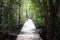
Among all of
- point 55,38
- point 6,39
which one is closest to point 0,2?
point 6,39

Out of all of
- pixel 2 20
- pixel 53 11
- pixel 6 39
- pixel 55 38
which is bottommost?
pixel 6 39

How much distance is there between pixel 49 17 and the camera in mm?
5871

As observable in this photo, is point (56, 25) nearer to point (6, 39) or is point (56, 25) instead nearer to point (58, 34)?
point (58, 34)

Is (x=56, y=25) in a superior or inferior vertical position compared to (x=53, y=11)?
inferior

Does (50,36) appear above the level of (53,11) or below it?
below

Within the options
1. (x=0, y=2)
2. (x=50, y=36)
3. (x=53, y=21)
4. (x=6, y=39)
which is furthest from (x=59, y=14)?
(x=6, y=39)

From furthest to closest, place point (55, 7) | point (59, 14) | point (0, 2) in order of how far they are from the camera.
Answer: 1. point (0, 2)
2. point (59, 14)
3. point (55, 7)

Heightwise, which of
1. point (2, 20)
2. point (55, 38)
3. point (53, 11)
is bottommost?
point (55, 38)

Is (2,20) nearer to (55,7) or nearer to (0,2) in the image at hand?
(0,2)

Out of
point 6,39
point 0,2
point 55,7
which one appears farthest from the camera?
point 6,39

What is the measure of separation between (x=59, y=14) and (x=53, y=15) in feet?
1.59

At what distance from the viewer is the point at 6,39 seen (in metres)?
7.93

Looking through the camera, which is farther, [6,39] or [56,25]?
[6,39]

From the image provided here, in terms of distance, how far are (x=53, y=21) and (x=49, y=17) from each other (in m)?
0.21
